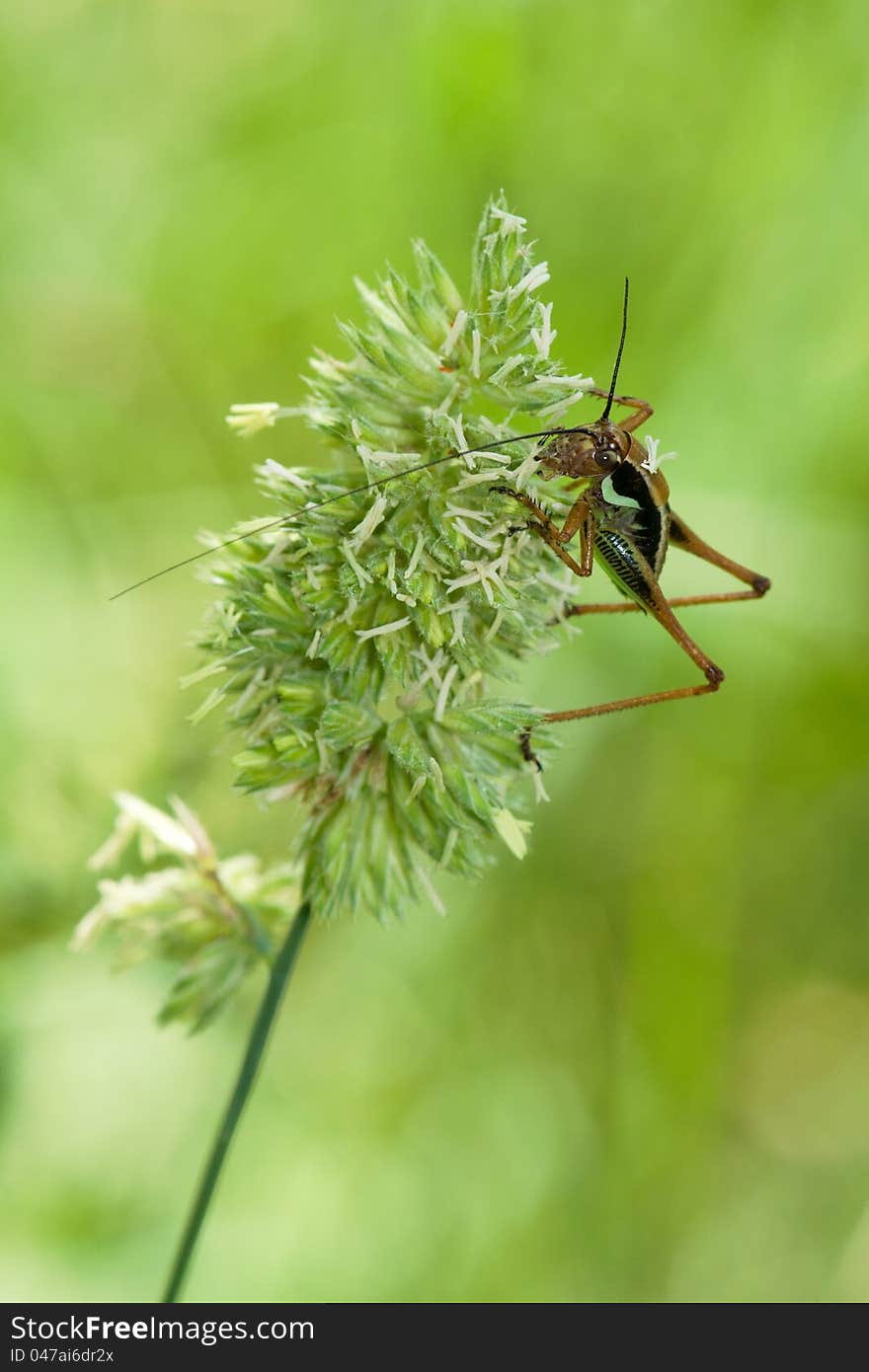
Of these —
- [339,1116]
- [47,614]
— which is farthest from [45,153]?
[339,1116]

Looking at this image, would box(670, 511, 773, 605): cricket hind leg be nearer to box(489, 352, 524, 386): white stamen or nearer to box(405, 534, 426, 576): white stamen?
box(489, 352, 524, 386): white stamen

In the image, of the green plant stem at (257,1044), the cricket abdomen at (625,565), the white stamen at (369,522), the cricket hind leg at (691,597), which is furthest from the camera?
the cricket hind leg at (691,597)

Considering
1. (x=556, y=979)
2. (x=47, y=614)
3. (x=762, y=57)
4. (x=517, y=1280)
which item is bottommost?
(x=517, y=1280)

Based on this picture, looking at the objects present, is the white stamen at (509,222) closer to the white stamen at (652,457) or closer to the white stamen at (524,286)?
the white stamen at (524,286)

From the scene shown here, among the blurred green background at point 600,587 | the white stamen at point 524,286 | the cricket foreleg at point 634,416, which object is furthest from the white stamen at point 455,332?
the blurred green background at point 600,587

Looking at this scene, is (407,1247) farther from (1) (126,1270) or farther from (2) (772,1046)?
(2) (772,1046)

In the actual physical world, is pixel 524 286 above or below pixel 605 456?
above

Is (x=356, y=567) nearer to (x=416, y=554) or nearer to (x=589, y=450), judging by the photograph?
(x=416, y=554)

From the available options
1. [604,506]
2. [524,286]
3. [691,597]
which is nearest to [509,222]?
[524,286]
